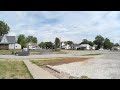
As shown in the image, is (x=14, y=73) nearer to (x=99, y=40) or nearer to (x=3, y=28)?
(x=3, y=28)

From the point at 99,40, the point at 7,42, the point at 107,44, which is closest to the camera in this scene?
the point at 7,42

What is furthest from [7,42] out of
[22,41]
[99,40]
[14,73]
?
[14,73]

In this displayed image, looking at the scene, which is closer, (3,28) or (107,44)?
(3,28)

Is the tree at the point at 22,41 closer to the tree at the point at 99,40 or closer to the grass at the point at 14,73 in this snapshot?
the tree at the point at 99,40

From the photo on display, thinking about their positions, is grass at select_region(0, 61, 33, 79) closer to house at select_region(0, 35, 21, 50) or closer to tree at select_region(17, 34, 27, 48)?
house at select_region(0, 35, 21, 50)

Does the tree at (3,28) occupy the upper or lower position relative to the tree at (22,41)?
upper

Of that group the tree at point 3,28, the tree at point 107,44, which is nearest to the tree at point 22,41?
the tree at point 3,28

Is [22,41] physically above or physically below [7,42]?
above

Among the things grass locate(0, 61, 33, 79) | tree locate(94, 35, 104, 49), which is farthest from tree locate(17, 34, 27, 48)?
grass locate(0, 61, 33, 79)
